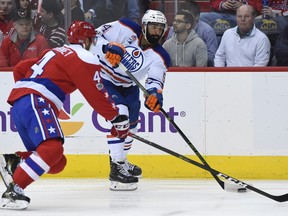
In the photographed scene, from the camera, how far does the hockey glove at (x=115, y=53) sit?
19.2ft

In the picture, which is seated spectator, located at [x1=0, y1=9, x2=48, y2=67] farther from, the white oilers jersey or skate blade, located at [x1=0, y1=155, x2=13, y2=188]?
skate blade, located at [x1=0, y1=155, x2=13, y2=188]

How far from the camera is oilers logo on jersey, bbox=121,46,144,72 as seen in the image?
6.20 m

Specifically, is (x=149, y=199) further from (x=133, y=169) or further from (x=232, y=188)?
(x=133, y=169)

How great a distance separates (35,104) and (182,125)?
6.35 ft

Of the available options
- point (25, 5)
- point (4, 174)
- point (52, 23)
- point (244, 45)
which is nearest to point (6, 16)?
point (25, 5)

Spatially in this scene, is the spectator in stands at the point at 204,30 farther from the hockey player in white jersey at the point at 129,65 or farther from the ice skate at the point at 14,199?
the ice skate at the point at 14,199

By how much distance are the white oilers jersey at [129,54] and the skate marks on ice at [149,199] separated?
777mm

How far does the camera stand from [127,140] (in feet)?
20.8

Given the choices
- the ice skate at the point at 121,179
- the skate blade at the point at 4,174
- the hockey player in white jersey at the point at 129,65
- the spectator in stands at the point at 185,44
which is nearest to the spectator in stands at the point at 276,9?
the spectator in stands at the point at 185,44

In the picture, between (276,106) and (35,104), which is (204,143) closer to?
(276,106)

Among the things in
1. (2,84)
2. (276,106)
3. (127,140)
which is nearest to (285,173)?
(276,106)

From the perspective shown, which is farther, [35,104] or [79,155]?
[79,155]

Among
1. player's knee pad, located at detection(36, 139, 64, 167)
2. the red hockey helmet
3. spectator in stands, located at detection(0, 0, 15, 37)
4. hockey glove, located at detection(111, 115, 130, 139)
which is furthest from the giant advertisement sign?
player's knee pad, located at detection(36, 139, 64, 167)

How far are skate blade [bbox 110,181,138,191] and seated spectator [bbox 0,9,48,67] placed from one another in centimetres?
132
